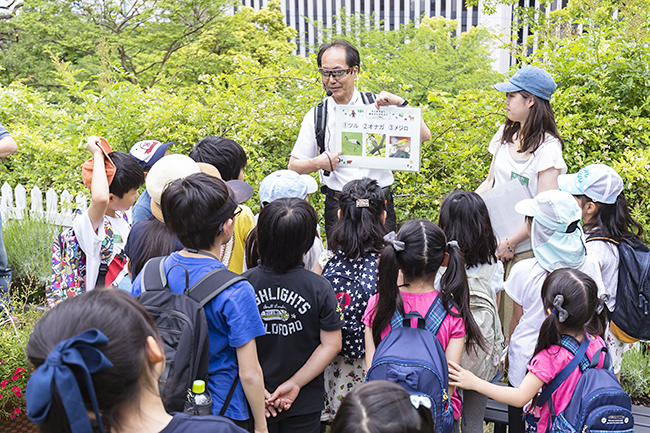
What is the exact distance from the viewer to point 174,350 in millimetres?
1647

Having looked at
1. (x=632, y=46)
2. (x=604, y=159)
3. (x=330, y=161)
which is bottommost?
(x=604, y=159)

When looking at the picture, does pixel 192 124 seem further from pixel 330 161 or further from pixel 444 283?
pixel 444 283

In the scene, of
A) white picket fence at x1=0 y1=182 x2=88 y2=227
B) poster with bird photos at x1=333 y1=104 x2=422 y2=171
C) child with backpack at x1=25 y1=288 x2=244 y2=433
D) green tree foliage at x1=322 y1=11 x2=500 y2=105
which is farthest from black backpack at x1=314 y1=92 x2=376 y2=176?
green tree foliage at x1=322 y1=11 x2=500 y2=105

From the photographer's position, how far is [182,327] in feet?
5.46

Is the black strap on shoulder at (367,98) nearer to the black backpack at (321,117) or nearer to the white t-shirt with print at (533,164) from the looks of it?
the black backpack at (321,117)

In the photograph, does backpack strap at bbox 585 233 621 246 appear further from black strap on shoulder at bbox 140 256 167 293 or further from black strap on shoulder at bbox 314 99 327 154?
black strap on shoulder at bbox 140 256 167 293

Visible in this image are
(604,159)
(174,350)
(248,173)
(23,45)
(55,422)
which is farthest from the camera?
(23,45)

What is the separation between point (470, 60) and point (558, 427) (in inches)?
420

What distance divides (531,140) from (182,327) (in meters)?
2.33

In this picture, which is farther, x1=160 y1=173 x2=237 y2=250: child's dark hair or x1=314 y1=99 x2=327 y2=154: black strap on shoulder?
x1=314 y1=99 x2=327 y2=154: black strap on shoulder

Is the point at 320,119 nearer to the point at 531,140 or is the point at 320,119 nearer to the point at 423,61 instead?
the point at 531,140

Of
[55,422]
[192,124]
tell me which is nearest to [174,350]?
[55,422]

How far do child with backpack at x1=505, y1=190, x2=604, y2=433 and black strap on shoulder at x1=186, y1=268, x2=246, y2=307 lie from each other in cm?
141

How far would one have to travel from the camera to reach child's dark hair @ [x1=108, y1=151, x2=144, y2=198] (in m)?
2.95
